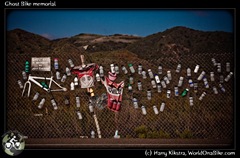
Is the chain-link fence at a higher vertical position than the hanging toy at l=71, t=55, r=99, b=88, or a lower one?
lower

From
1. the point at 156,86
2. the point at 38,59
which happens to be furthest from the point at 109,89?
the point at 38,59

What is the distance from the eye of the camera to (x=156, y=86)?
10461mm

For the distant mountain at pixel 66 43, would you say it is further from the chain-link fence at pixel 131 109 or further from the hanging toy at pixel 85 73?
the hanging toy at pixel 85 73

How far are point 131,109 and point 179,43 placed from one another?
2572 millimetres

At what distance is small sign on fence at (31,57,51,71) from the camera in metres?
10.5

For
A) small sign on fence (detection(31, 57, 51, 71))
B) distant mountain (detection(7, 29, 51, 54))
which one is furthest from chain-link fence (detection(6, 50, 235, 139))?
distant mountain (detection(7, 29, 51, 54))

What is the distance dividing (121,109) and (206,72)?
7.07ft

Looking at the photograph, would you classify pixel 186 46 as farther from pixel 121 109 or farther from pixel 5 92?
pixel 5 92

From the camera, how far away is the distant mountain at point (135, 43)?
37.4ft

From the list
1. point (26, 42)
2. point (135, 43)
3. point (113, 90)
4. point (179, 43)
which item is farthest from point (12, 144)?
point (179, 43)

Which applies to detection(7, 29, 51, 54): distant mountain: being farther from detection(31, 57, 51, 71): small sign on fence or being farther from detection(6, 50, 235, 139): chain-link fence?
detection(31, 57, 51, 71): small sign on fence

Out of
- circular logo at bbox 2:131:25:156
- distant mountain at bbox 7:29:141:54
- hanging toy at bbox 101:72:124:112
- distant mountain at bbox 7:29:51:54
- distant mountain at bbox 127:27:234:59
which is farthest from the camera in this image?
distant mountain at bbox 7:29:141:54

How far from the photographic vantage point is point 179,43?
469 inches

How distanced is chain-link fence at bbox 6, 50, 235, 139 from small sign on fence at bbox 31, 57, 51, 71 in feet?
0.31
